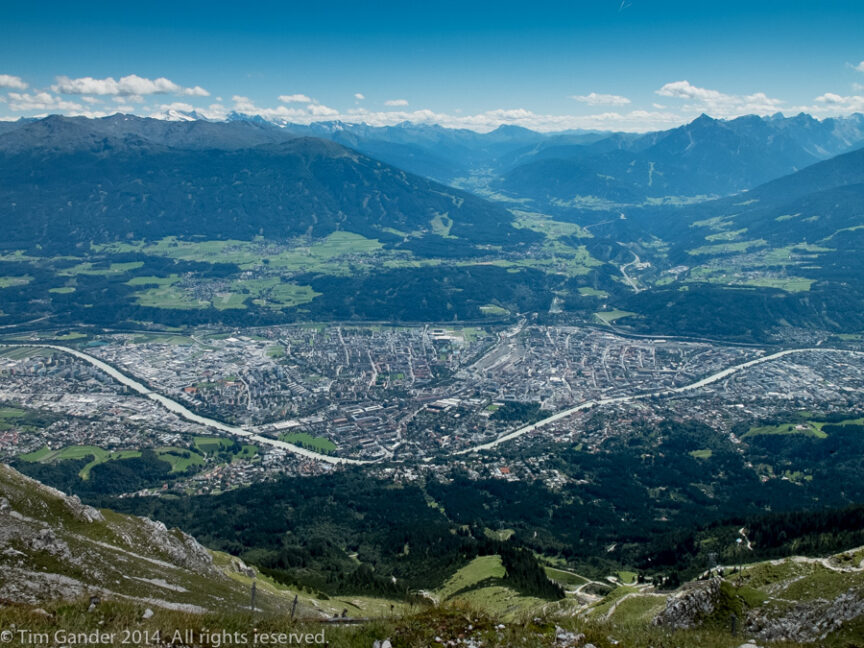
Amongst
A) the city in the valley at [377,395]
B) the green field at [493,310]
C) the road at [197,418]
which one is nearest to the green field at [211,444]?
the city in the valley at [377,395]

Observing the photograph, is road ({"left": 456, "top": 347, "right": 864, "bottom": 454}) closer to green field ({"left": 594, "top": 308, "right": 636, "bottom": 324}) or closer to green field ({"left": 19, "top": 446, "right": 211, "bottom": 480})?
green field ({"left": 19, "top": 446, "right": 211, "bottom": 480})

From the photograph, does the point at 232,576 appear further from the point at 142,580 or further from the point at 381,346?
the point at 381,346

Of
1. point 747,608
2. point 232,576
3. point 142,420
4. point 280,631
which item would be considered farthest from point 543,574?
point 142,420

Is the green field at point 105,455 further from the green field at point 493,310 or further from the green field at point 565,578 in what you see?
the green field at point 493,310

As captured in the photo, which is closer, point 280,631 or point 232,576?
point 280,631

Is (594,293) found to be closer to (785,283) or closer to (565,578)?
(785,283)
